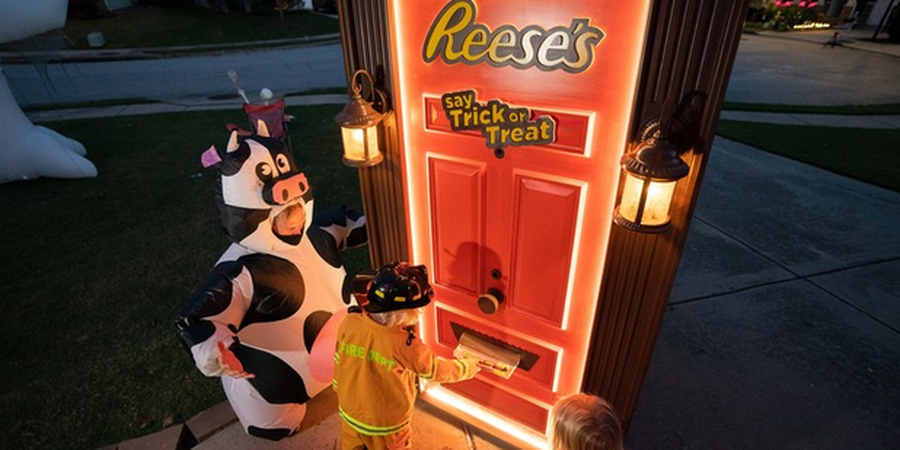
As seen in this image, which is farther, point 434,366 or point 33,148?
point 33,148

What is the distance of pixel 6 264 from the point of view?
5.09m

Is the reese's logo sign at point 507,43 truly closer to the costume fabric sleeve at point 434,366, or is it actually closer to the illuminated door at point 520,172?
the illuminated door at point 520,172

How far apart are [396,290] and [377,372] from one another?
45 cm

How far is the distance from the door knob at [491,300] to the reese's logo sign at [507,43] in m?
1.25

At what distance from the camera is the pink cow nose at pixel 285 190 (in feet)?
7.97

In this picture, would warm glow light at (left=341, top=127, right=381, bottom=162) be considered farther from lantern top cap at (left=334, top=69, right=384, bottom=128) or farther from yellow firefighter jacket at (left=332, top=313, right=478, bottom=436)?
yellow firefighter jacket at (left=332, top=313, right=478, bottom=436)

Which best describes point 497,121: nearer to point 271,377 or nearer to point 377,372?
point 377,372

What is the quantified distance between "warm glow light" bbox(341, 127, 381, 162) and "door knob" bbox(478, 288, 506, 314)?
39.5 inches

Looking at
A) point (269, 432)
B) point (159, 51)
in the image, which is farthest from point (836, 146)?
point (159, 51)

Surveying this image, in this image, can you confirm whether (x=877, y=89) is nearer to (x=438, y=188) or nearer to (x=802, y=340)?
(x=802, y=340)

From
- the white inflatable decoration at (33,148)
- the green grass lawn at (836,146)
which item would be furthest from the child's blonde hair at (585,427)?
the white inflatable decoration at (33,148)

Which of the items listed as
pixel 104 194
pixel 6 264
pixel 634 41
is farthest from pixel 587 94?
pixel 104 194

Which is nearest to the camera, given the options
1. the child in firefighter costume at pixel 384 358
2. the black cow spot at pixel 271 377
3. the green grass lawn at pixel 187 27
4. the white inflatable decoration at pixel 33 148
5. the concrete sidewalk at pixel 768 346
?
the child in firefighter costume at pixel 384 358

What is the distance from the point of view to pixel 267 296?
2578 millimetres
